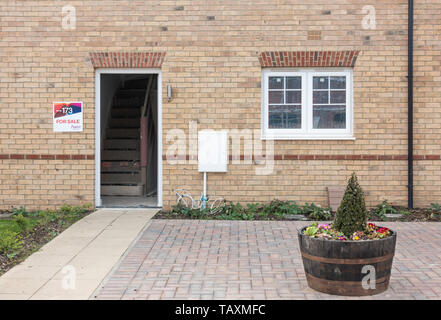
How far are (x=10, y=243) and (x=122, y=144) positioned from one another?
651 centimetres

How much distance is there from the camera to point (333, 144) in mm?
10086

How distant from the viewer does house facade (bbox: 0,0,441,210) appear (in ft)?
32.9

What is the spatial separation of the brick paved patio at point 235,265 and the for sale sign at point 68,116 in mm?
2861

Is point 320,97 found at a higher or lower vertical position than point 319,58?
lower

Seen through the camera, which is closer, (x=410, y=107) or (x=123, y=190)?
(x=410, y=107)

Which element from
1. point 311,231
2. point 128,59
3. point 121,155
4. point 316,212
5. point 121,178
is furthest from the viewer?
point 121,155

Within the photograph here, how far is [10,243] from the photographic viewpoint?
281 inches

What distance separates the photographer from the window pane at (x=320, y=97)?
1016cm

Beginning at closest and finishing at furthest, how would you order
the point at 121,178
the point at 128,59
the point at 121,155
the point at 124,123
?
the point at 128,59 → the point at 121,178 → the point at 121,155 → the point at 124,123

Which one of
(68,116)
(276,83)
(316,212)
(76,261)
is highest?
(276,83)

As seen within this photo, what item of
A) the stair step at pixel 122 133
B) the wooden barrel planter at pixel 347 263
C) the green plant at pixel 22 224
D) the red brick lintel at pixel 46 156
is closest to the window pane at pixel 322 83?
the red brick lintel at pixel 46 156

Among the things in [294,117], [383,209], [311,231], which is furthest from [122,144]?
[311,231]

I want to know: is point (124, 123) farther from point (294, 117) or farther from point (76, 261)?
point (76, 261)

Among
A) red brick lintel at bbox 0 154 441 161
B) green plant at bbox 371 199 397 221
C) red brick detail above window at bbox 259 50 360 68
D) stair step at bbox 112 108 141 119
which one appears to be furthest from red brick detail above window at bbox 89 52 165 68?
green plant at bbox 371 199 397 221
